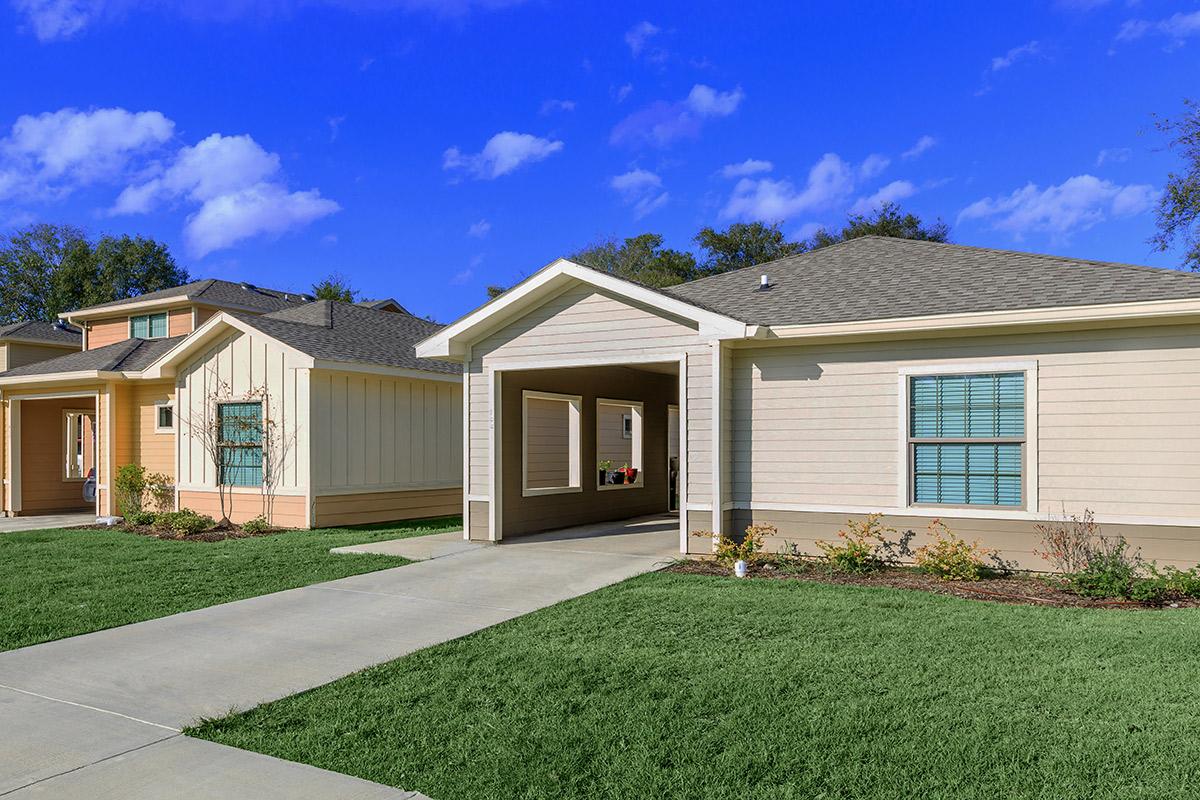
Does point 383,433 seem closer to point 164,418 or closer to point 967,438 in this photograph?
point 164,418

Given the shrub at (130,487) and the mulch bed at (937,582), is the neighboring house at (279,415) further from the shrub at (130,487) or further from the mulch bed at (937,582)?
the mulch bed at (937,582)

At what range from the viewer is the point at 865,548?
9.28 metres

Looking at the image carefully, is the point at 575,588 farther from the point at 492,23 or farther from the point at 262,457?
the point at 492,23

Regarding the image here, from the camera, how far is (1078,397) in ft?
28.6

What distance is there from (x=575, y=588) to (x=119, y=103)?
87.2ft

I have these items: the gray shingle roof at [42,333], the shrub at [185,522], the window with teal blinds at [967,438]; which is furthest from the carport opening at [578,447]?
the gray shingle roof at [42,333]

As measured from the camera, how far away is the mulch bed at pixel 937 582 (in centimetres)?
763

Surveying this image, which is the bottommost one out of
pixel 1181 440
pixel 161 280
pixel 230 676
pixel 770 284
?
pixel 230 676

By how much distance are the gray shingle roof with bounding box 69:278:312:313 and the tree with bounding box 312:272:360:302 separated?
67.8 ft

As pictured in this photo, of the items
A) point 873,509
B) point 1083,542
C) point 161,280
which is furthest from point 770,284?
point 161,280

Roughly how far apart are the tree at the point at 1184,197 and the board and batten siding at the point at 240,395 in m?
24.9

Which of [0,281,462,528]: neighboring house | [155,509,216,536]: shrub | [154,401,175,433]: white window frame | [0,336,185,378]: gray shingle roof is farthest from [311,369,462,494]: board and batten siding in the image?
[0,336,185,378]: gray shingle roof

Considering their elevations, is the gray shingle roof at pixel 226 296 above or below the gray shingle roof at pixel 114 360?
above

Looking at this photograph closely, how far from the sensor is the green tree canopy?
1877 inches
